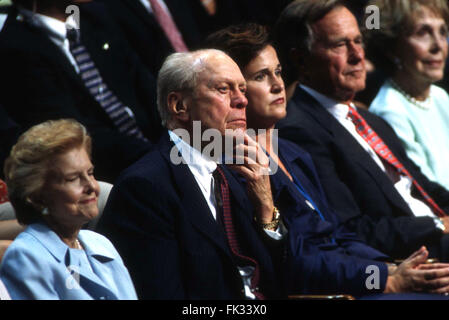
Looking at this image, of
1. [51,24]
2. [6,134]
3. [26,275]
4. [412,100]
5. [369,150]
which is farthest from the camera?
[412,100]

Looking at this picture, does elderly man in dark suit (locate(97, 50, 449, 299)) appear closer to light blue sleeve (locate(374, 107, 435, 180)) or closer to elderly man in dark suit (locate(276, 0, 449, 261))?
elderly man in dark suit (locate(276, 0, 449, 261))

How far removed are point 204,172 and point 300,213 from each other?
19.7 inches

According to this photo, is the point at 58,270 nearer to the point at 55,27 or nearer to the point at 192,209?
the point at 192,209

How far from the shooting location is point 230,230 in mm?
2717

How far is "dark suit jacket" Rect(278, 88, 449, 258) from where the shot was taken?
3354 mm

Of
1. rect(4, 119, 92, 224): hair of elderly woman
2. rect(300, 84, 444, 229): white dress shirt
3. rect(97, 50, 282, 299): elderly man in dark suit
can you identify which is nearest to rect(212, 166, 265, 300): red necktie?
rect(97, 50, 282, 299): elderly man in dark suit

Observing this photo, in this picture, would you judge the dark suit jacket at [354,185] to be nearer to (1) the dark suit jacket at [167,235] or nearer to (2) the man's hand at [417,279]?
(2) the man's hand at [417,279]

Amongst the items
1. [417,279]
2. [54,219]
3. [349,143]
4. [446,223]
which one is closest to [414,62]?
[349,143]

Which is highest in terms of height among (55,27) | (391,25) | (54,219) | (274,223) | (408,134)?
(55,27)

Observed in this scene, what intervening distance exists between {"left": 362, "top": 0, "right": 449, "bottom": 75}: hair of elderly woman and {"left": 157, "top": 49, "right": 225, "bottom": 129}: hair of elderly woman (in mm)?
1748

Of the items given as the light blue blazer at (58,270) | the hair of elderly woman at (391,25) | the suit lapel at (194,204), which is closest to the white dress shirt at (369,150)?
the hair of elderly woman at (391,25)

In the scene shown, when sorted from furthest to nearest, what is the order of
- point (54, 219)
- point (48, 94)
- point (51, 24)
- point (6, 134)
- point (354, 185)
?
point (354, 185)
point (51, 24)
point (48, 94)
point (6, 134)
point (54, 219)
